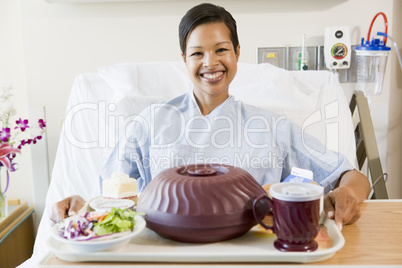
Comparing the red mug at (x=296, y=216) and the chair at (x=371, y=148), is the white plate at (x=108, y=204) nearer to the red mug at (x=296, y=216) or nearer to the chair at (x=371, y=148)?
the red mug at (x=296, y=216)

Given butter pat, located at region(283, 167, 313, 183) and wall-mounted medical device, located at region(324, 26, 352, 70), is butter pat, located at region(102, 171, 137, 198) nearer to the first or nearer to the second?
butter pat, located at region(283, 167, 313, 183)

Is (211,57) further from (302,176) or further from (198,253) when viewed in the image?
(198,253)

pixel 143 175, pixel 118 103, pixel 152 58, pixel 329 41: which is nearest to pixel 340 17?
pixel 329 41

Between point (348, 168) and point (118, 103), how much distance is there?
106cm

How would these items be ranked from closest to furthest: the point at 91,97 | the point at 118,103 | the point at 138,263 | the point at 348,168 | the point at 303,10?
the point at 138,263, the point at 348,168, the point at 118,103, the point at 91,97, the point at 303,10

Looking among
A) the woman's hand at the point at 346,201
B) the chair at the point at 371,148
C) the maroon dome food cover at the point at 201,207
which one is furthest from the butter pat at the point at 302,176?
the chair at the point at 371,148

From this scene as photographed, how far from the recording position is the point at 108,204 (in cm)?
92

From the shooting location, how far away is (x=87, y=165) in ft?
6.30

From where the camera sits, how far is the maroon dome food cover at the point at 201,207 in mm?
719

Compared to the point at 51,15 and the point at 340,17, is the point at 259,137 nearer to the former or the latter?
the point at 340,17

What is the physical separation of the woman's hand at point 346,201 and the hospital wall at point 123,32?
3.98ft

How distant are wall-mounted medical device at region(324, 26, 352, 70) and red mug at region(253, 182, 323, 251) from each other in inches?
59.1

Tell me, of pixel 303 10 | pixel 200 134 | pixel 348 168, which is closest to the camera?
pixel 348 168

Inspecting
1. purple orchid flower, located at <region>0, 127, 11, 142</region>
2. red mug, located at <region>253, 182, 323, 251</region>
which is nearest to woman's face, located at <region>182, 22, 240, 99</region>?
red mug, located at <region>253, 182, 323, 251</region>
